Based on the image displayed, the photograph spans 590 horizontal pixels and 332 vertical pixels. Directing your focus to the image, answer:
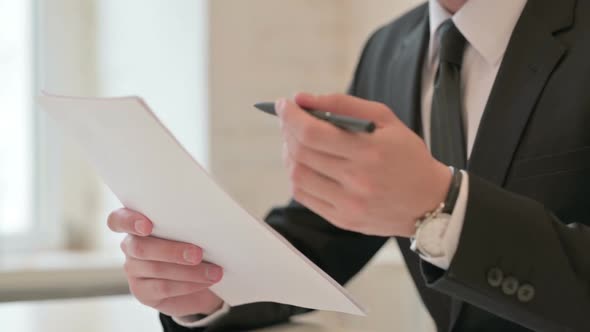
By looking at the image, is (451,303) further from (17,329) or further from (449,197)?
(17,329)

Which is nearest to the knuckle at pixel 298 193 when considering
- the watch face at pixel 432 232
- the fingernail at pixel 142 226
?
the watch face at pixel 432 232

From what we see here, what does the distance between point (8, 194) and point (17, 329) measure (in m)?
1.27

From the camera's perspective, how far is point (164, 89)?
207 centimetres

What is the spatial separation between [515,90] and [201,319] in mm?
537

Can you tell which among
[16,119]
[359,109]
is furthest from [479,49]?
[16,119]

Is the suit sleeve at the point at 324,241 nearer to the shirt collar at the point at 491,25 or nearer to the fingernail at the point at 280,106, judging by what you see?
the shirt collar at the point at 491,25

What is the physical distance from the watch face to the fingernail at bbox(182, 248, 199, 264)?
0.88ft

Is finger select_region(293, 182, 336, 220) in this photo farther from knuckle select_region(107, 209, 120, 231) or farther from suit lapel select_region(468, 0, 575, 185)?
suit lapel select_region(468, 0, 575, 185)

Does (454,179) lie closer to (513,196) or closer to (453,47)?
(513,196)

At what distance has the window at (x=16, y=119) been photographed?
221 centimetres

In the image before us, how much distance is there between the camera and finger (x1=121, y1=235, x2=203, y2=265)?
849 mm

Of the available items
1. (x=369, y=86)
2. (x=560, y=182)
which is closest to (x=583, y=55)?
(x=560, y=182)

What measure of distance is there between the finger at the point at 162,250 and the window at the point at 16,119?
1.44 metres

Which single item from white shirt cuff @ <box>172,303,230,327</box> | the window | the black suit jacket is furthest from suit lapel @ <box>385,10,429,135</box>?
the window
